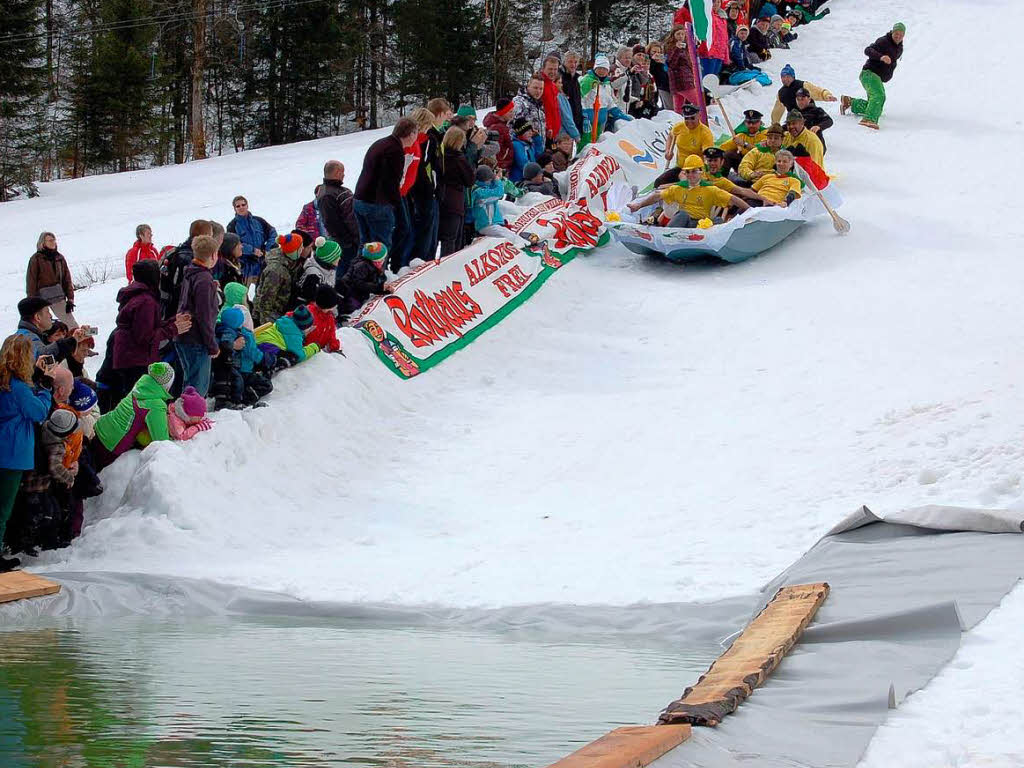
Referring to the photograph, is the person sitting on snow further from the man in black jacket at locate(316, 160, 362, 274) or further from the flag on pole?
the man in black jacket at locate(316, 160, 362, 274)

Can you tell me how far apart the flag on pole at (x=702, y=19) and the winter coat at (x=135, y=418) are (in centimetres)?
1236

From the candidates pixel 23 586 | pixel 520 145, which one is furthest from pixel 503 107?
pixel 23 586

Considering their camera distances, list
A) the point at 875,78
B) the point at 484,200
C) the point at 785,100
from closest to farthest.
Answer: the point at 484,200 < the point at 785,100 < the point at 875,78

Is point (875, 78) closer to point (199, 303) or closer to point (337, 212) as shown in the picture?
point (337, 212)

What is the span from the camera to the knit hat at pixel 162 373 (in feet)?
22.5

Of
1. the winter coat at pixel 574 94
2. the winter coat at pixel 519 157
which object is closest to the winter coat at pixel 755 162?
the winter coat at pixel 574 94

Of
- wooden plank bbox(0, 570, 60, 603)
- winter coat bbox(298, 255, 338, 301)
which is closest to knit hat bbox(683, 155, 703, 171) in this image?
winter coat bbox(298, 255, 338, 301)

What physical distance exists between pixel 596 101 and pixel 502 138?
2.32 meters

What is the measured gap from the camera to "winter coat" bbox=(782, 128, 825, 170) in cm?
1357

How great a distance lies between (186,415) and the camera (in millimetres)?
7094

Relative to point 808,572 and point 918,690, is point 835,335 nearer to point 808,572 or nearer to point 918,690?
point 808,572

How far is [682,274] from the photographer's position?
1287 cm

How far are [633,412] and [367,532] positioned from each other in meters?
2.78

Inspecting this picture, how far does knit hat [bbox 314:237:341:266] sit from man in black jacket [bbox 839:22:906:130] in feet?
37.7
